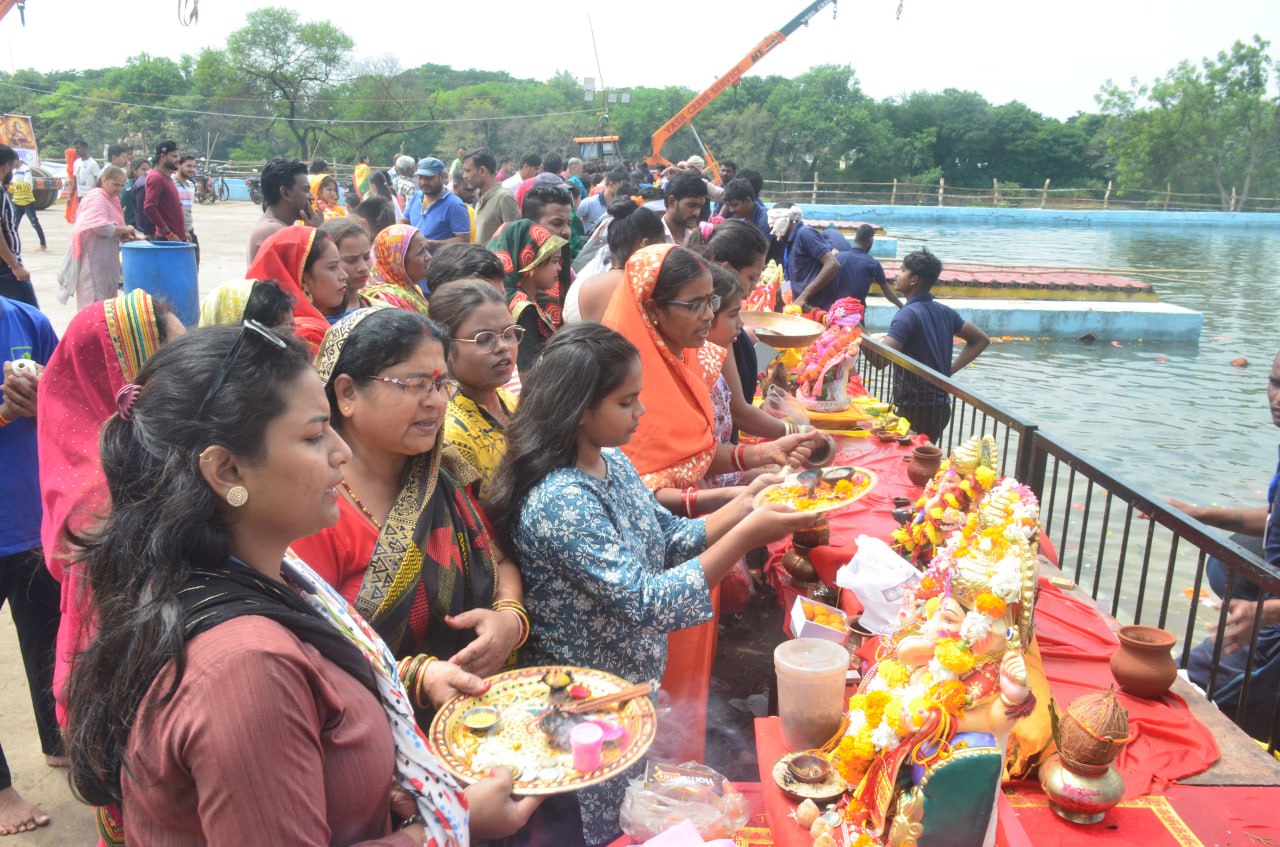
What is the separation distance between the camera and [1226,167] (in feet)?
150

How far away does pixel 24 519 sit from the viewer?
8.84 feet

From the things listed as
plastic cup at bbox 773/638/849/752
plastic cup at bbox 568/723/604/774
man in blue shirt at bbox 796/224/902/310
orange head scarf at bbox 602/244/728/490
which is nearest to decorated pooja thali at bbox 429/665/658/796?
plastic cup at bbox 568/723/604/774

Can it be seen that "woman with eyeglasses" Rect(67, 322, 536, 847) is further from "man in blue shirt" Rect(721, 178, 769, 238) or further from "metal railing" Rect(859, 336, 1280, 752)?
"man in blue shirt" Rect(721, 178, 769, 238)

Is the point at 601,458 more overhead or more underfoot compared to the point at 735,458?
more overhead

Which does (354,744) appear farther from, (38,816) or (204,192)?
(204,192)

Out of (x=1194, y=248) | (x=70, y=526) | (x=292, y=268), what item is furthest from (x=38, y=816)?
(x=1194, y=248)

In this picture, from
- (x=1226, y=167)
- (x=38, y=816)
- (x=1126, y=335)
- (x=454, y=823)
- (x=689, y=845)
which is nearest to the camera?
(x=454, y=823)

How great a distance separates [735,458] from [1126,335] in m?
12.9

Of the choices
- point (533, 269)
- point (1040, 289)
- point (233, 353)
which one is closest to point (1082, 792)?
point (233, 353)

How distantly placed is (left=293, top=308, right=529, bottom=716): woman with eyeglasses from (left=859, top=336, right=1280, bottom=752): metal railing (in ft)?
7.98

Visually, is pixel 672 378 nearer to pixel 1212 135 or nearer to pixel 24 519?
pixel 24 519

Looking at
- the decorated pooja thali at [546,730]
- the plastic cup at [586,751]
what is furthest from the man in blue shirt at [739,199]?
the plastic cup at [586,751]

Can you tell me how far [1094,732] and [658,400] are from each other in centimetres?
165

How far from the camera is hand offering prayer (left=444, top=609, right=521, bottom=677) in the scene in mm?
1876
